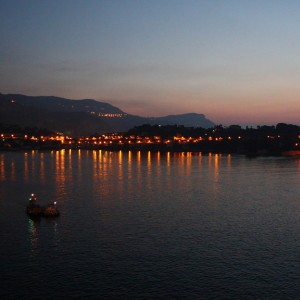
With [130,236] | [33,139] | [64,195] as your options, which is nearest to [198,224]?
[130,236]

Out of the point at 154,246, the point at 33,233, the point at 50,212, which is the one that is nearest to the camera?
the point at 154,246

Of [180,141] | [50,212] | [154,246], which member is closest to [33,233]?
[50,212]

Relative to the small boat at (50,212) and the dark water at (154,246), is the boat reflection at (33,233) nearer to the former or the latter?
the dark water at (154,246)

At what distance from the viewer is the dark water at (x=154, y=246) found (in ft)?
57.8

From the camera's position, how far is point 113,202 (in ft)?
121

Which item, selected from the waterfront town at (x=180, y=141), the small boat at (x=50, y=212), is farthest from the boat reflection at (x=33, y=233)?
the waterfront town at (x=180, y=141)

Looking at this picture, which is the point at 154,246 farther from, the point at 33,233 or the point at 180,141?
the point at 180,141

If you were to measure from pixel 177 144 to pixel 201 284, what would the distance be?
150954 millimetres

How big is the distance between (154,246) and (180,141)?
149 m

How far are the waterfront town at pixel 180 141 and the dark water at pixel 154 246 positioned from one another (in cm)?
9811

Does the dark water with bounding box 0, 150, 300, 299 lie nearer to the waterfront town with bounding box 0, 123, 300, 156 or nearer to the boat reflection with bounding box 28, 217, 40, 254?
the boat reflection with bounding box 28, 217, 40, 254

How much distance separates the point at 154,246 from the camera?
897 inches

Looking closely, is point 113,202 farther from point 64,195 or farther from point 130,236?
point 130,236

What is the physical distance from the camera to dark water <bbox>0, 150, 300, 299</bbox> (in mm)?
17625
